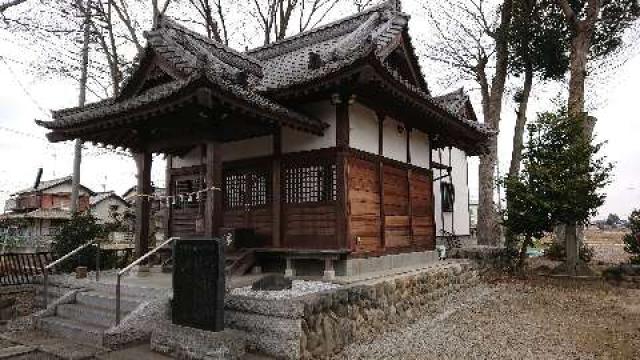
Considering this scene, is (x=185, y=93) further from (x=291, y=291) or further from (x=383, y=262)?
(x=383, y=262)

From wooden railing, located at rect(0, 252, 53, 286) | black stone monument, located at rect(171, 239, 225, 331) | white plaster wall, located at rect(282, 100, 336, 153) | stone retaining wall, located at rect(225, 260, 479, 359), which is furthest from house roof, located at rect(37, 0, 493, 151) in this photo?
wooden railing, located at rect(0, 252, 53, 286)

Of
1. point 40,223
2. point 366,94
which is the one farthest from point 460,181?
point 40,223

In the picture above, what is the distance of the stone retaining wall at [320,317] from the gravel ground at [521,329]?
A: 34 centimetres

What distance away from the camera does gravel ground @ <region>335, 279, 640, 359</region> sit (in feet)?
23.4

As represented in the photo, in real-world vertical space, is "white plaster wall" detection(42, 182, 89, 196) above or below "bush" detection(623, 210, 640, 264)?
above

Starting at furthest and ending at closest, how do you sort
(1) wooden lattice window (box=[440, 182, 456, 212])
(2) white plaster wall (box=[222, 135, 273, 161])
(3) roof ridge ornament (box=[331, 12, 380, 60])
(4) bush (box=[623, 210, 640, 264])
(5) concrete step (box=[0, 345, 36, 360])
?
(1) wooden lattice window (box=[440, 182, 456, 212])
(4) bush (box=[623, 210, 640, 264])
(3) roof ridge ornament (box=[331, 12, 380, 60])
(2) white plaster wall (box=[222, 135, 273, 161])
(5) concrete step (box=[0, 345, 36, 360])

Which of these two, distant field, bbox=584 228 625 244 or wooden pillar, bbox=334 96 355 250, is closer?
wooden pillar, bbox=334 96 355 250

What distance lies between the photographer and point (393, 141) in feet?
39.7

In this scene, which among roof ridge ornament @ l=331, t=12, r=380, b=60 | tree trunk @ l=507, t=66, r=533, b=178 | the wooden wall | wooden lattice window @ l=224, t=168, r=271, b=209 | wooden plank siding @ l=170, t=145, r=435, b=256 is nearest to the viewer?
wooden plank siding @ l=170, t=145, r=435, b=256

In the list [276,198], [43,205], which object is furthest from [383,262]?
[43,205]

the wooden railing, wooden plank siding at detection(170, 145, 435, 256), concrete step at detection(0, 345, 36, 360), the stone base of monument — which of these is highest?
wooden plank siding at detection(170, 145, 435, 256)

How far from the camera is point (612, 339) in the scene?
783 centimetres

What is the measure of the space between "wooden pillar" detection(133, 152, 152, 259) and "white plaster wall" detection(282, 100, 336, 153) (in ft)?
10.8

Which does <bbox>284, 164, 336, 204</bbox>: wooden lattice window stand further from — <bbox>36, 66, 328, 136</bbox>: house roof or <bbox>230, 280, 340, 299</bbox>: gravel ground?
<bbox>230, 280, 340, 299</bbox>: gravel ground
